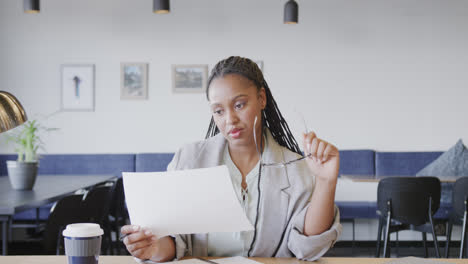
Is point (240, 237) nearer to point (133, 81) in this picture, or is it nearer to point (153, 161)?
point (153, 161)

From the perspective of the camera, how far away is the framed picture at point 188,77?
5441 mm

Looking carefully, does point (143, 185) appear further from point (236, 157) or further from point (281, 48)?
point (281, 48)

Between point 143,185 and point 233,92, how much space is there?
40 centimetres

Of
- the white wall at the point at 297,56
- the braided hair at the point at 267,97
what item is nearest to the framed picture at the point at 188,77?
the white wall at the point at 297,56

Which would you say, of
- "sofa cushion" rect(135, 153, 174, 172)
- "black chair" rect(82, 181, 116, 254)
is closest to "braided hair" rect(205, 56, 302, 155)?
"black chair" rect(82, 181, 116, 254)

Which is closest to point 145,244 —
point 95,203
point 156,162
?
point 95,203

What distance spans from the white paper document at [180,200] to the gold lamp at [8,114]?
1.32ft

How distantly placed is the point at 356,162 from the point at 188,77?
6.53ft

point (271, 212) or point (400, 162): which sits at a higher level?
point (271, 212)

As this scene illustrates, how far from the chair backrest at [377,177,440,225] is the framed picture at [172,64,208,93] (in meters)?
2.38

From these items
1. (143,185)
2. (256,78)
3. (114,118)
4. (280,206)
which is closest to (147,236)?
(143,185)

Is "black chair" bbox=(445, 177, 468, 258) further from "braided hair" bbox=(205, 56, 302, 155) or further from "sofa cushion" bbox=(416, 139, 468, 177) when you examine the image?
"braided hair" bbox=(205, 56, 302, 155)

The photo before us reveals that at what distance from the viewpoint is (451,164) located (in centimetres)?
496

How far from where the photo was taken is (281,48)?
5449 mm
